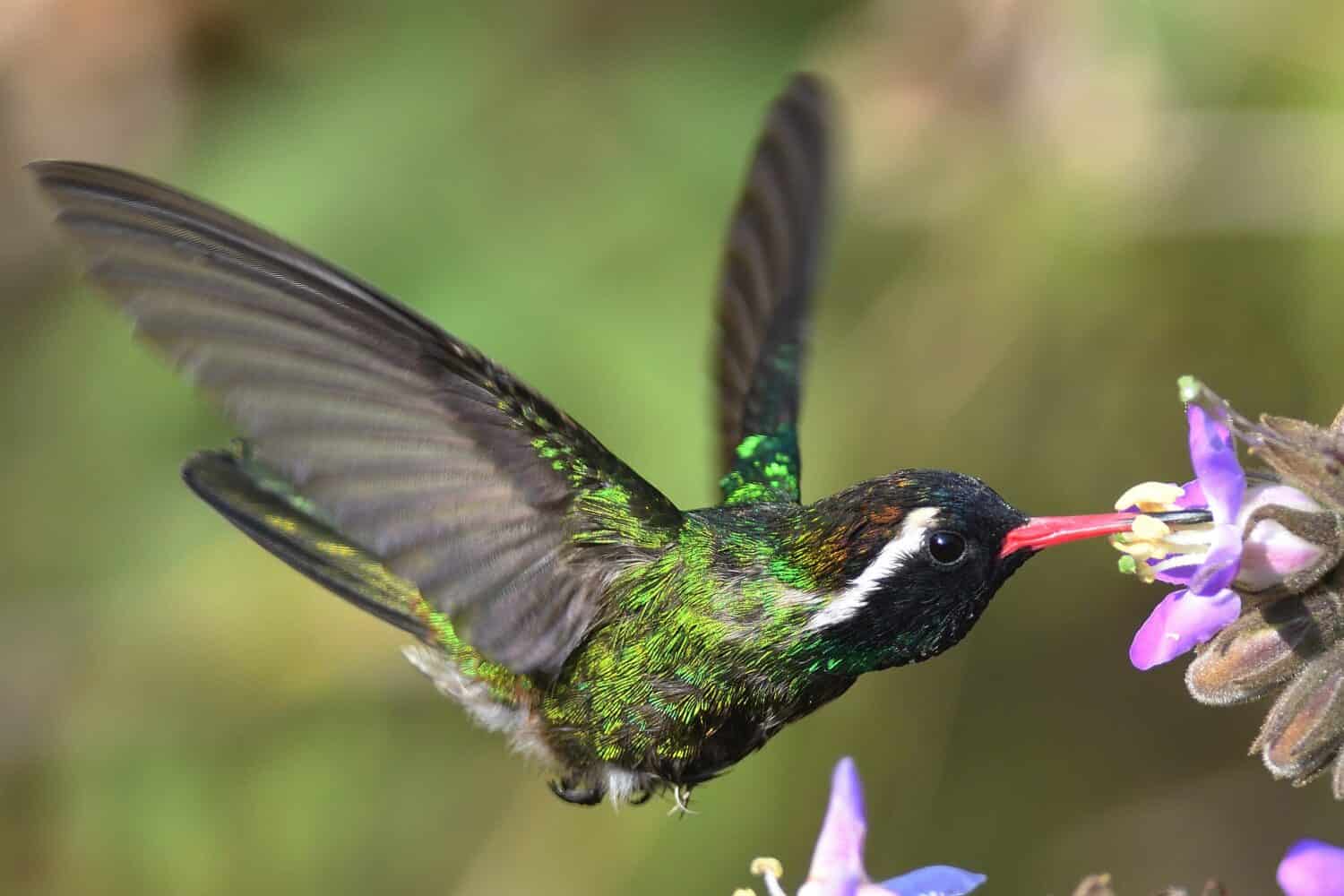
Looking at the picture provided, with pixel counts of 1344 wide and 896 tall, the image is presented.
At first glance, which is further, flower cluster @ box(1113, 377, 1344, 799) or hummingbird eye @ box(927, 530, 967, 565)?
hummingbird eye @ box(927, 530, 967, 565)

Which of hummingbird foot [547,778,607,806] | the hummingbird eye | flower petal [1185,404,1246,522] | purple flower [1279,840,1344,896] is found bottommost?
hummingbird foot [547,778,607,806]

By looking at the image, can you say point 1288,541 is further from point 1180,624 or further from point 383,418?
point 383,418

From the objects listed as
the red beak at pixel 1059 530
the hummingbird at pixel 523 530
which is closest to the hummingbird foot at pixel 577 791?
the hummingbird at pixel 523 530

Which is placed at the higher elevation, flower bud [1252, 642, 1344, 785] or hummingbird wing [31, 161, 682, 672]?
flower bud [1252, 642, 1344, 785]

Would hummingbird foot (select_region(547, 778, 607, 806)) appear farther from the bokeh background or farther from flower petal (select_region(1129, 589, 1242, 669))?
the bokeh background

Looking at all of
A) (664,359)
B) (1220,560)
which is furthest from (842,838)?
(664,359)

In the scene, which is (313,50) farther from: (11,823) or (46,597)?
(11,823)

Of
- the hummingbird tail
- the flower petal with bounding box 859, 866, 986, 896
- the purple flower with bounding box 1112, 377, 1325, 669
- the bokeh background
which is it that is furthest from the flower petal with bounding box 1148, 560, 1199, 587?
the bokeh background
